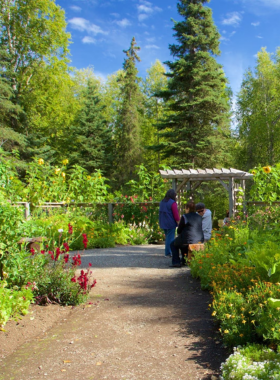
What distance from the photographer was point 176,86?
20.7 meters

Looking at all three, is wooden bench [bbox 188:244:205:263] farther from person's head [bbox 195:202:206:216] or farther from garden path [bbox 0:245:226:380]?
person's head [bbox 195:202:206:216]

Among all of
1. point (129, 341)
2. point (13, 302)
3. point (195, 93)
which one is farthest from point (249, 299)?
point (195, 93)

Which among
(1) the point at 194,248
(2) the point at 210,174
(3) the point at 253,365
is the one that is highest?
(2) the point at 210,174

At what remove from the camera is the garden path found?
272cm

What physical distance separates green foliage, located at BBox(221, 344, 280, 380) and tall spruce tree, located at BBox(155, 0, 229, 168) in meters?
17.2

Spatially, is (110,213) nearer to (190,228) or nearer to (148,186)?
(148,186)

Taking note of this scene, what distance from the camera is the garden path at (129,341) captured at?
2.72 metres

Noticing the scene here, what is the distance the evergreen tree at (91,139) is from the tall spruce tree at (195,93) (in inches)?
244

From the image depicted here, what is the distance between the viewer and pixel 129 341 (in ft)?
10.7

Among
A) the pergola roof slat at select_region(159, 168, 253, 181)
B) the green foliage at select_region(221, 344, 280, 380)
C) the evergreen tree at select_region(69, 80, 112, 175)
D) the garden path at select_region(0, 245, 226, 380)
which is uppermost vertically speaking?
the evergreen tree at select_region(69, 80, 112, 175)

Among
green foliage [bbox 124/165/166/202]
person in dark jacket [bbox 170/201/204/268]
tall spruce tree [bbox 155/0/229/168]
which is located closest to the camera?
person in dark jacket [bbox 170/201/204/268]

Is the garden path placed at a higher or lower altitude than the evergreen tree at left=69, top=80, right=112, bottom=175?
lower

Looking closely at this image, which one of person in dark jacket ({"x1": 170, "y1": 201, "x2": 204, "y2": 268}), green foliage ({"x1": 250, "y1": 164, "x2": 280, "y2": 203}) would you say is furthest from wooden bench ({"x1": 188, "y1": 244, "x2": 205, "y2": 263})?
green foliage ({"x1": 250, "y1": 164, "x2": 280, "y2": 203})

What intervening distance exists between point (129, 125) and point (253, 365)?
26.6 metres
